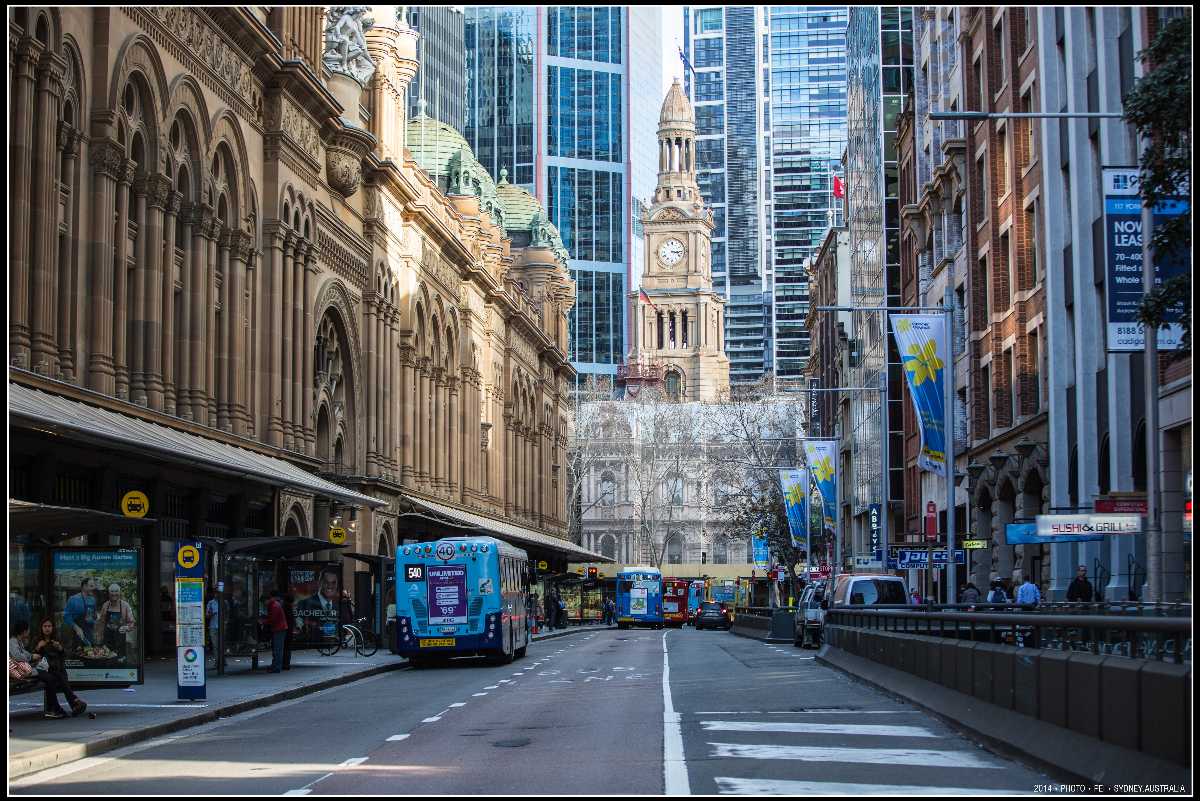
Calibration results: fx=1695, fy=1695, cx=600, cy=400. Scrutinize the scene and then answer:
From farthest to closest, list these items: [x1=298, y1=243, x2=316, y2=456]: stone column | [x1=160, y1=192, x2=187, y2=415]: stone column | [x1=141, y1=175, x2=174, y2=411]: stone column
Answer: [x1=298, y1=243, x2=316, y2=456]: stone column → [x1=160, y1=192, x2=187, y2=415]: stone column → [x1=141, y1=175, x2=174, y2=411]: stone column

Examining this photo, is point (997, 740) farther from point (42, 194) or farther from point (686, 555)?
point (686, 555)

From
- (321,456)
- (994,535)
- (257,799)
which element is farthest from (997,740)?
(321,456)

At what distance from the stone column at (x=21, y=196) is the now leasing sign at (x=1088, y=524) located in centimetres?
1778

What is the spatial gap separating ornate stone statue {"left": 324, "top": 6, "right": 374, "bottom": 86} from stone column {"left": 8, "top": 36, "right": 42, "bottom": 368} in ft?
90.3

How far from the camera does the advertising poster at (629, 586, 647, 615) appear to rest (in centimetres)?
9175

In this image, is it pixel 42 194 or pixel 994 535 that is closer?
pixel 42 194

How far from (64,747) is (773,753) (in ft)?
22.9

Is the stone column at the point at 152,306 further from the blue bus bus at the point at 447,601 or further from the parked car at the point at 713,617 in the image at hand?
the parked car at the point at 713,617

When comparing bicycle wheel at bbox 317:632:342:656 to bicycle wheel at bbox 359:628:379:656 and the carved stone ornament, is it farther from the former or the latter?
the carved stone ornament

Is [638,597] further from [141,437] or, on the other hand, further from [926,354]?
[141,437]

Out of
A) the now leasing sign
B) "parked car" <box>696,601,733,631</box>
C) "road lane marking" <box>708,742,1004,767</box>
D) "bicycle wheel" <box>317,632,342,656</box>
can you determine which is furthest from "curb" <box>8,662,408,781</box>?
"parked car" <box>696,601,733,631</box>

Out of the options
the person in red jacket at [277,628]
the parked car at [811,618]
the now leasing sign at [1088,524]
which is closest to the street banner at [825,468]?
the parked car at [811,618]

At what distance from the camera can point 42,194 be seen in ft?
102

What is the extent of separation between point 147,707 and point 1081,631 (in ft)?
44.7
